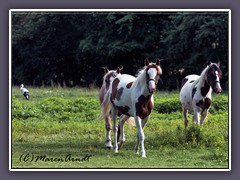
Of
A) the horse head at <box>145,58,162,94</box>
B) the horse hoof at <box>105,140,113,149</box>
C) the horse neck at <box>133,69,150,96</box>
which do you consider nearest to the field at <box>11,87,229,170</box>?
the horse hoof at <box>105,140,113,149</box>

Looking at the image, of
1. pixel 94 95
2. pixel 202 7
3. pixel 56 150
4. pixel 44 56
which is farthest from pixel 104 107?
pixel 44 56

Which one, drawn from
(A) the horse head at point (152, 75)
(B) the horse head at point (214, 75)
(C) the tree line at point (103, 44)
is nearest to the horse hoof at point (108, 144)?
(A) the horse head at point (152, 75)

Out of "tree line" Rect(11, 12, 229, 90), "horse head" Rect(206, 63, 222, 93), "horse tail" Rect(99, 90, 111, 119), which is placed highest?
"tree line" Rect(11, 12, 229, 90)

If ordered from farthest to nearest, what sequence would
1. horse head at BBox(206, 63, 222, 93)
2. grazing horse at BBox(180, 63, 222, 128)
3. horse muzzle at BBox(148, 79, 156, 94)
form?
1. grazing horse at BBox(180, 63, 222, 128)
2. horse head at BBox(206, 63, 222, 93)
3. horse muzzle at BBox(148, 79, 156, 94)

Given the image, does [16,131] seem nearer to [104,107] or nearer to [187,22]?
[104,107]

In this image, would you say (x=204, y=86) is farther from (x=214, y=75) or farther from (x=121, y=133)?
(x=121, y=133)

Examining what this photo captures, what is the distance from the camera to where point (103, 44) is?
26594 mm

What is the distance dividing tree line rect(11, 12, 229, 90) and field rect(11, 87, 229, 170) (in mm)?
4957

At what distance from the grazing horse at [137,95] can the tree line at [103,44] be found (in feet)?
34.5

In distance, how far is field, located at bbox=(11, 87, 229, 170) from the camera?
35.1ft

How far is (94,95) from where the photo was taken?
67.6ft

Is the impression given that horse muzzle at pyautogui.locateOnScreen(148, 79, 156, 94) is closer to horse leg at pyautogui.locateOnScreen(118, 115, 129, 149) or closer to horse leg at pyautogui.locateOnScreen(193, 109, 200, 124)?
horse leg at pyautogui.locateOnScreen(118, 115, 129, 149)

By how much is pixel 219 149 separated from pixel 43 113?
644 centimetres

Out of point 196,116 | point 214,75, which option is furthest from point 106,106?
point 214,75
